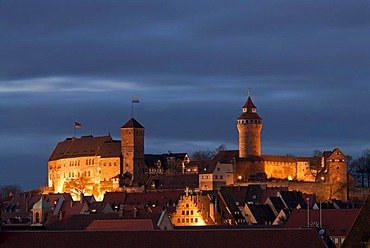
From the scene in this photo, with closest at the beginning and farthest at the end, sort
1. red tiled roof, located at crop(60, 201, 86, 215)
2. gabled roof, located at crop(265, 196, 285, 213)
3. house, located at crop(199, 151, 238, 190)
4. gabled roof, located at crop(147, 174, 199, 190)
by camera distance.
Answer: red tiled roof, located at crop(60, 201, 86, 215), gabled roof, located at crop(265, 196, 285, 213), house, located at crop(199, 151, 238, 190), gabled roof, located at crop(147, 174, 199, 190)

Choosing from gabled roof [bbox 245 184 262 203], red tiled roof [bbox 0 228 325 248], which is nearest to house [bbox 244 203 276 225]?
gabled roof [bbox 245 184 262 203]

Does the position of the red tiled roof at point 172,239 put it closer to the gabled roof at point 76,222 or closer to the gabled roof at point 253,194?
the gabled roof at point 76,222

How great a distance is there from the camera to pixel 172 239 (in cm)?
5284

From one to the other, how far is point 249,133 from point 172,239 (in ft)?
447

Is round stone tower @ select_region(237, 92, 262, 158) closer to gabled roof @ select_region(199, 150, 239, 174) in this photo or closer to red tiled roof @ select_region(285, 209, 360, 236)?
gabled roof @ select_region(199, 150, 239, 174)

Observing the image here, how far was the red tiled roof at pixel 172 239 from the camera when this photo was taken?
51.8m

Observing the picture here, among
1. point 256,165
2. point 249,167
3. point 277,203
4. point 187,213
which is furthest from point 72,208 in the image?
point 256,165

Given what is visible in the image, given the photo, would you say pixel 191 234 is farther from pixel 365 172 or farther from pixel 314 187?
pixel 365 172

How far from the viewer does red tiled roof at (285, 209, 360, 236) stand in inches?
3787

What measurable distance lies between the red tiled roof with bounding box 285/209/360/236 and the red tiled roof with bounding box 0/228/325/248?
43048 millimetres

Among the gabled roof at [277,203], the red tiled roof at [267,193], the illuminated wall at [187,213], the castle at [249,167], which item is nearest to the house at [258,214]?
the gabled roof at [277,203]

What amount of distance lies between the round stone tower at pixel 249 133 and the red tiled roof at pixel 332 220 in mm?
81766

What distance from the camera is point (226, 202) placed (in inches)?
5561

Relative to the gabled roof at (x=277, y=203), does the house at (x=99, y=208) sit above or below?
below
